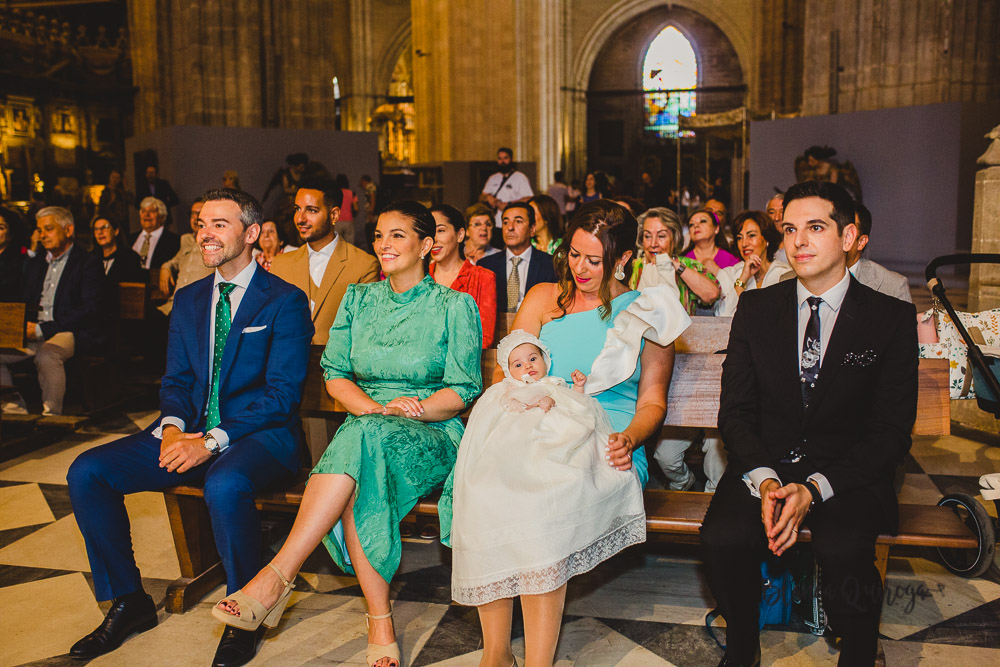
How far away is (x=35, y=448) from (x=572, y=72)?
80.4 ft

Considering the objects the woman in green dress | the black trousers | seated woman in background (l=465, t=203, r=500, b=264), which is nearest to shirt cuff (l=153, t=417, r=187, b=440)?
the woman in green dress

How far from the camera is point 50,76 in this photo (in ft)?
56.8

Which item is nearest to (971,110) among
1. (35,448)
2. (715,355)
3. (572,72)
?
(715,355)

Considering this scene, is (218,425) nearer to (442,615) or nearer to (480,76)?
(442,615)

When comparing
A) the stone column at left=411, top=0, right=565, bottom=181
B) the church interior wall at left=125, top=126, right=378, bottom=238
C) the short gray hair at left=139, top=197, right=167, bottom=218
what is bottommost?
the short gray hair at left=139, top=197, right=167, bottom=218

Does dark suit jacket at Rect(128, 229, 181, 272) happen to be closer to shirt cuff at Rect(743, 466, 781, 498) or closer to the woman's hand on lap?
the woman's hand on lap

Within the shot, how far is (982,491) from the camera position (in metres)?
3.64

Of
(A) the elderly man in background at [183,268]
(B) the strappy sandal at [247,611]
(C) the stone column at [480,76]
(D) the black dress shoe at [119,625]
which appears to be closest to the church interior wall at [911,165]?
(A) the elderly man in background at [183,268]

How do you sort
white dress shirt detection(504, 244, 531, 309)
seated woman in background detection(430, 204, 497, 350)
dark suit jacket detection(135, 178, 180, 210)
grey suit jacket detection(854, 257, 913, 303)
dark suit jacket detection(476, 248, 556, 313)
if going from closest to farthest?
grey suit jacket detection(854, 257, 913, 303) < seated woman in background detection(430, 204, 497, 350) < dark suit jacket detection(476, 248, 556, 313) < white dress shirt detection(504, 244, 531, 309) < dark suit jacket detection(135, 178, 180, 210)

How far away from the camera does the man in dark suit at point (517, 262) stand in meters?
5.73

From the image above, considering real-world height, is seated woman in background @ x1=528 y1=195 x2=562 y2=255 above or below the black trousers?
above

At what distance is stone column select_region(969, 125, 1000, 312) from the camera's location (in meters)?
5.80

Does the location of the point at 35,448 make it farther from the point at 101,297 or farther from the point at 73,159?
the point at 73,159

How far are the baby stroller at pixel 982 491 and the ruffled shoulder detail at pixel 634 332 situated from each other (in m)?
1.34
